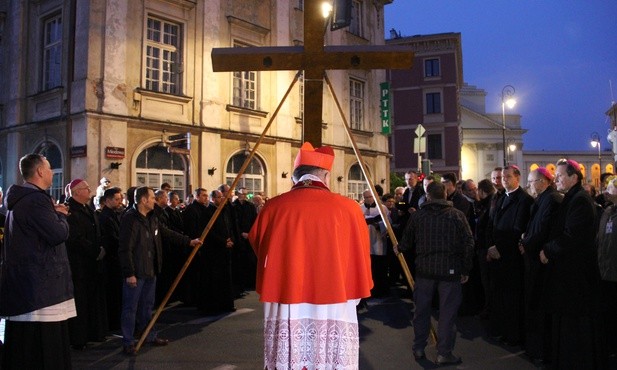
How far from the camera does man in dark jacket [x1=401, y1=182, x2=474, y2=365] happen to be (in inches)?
231

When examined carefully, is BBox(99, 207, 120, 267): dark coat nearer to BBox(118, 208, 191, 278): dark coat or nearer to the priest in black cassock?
BBox(118, 208, 191, 278): dark coat

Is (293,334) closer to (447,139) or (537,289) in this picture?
(537,289)

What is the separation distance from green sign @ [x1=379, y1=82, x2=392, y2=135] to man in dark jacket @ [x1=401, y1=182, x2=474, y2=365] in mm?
18960

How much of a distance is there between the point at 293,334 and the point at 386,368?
2.56m

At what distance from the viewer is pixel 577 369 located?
5152 mm

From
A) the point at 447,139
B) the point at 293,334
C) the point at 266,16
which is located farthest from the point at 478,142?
the point at 293,334

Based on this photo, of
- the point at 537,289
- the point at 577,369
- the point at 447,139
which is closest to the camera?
the point at 577,369

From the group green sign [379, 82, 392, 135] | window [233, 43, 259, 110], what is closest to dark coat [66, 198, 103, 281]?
window [233, 43, 259, 110]

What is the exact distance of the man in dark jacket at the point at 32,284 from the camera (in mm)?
4461

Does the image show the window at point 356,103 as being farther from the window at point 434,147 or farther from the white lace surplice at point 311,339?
the window at point 434,147

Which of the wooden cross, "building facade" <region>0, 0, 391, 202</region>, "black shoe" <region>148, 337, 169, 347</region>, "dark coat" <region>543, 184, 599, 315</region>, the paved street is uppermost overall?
"building facade" <region>0, 0, 391, 202</region>

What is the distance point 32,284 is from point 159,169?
494 inches

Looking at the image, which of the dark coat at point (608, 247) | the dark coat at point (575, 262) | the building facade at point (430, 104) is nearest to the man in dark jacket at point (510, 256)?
the dark coat at point (608, 247)

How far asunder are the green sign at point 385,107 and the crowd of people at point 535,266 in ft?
56.5
